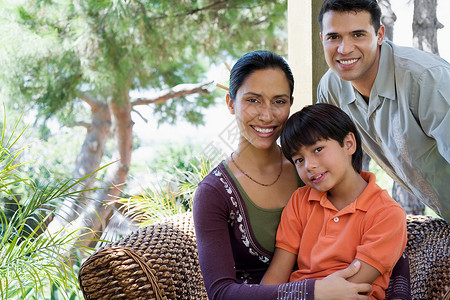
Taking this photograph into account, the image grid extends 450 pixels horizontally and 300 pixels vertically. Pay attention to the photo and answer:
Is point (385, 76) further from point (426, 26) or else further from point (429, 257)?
point (426, 26)

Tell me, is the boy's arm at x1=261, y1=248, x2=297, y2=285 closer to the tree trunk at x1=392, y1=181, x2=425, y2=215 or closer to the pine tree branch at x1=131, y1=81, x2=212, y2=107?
the tree trunk at x1=392, y1=181, x2=425, y2=215

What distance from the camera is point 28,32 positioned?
5.30 metres

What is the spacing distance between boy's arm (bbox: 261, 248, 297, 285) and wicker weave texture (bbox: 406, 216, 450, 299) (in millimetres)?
440

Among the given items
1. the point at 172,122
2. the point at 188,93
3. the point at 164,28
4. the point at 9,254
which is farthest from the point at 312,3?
the point at 172,122

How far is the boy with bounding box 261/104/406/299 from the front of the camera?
1.33 metres

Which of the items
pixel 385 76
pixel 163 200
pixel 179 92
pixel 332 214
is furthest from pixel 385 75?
pixel 179 92

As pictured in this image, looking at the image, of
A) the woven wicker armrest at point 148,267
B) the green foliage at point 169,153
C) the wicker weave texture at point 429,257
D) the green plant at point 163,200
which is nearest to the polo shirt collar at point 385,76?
the wicker weave texture at point 429,257

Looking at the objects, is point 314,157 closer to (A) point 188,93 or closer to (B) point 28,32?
(B) point 28,32

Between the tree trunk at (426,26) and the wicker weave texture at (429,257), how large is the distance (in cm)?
264

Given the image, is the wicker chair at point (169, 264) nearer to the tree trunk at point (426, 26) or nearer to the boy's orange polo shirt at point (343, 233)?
the boy's orange polo shirt at point (343, 233)

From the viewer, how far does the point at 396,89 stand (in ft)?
5.53

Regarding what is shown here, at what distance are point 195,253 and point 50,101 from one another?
14.5 ft

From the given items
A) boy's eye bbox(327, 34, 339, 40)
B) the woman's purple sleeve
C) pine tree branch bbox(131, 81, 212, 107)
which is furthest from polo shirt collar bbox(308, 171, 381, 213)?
pine tree branch bbox(131, 81, 212, 107)

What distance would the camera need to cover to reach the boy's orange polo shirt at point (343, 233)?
1.32 m
